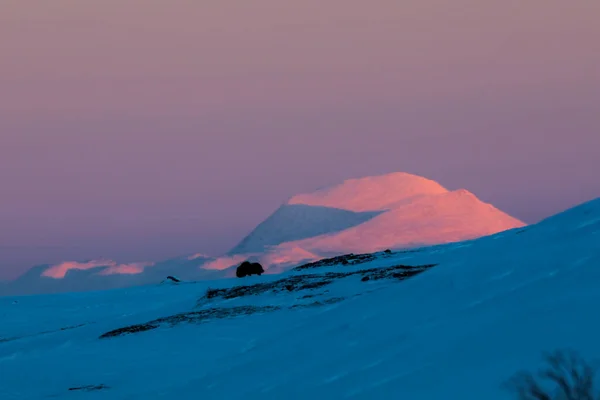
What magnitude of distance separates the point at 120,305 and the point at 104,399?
1579cm

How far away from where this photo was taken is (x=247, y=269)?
109 ft

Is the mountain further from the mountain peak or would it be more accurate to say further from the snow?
the snow

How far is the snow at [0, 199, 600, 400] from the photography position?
36.9 ft

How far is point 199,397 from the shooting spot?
14.5 metres

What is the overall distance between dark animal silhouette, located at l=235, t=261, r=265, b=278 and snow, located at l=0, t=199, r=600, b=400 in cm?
839

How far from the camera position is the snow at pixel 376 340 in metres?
11.2

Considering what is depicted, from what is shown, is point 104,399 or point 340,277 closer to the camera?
point 104,399

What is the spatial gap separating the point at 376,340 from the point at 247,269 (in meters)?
19.3

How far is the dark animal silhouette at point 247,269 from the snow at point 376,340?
27.5 ft

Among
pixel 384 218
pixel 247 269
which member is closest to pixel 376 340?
pixel 247 269

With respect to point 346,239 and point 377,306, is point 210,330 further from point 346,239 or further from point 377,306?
point 346,239

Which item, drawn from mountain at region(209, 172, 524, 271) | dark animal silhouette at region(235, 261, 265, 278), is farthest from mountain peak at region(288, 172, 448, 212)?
dark animal silhouette at region(235, 261, 265, 278)

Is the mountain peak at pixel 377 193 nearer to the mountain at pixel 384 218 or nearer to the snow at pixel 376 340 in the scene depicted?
the mountain at pixel 384 218

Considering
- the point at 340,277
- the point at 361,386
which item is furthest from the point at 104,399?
the point at 340,277
